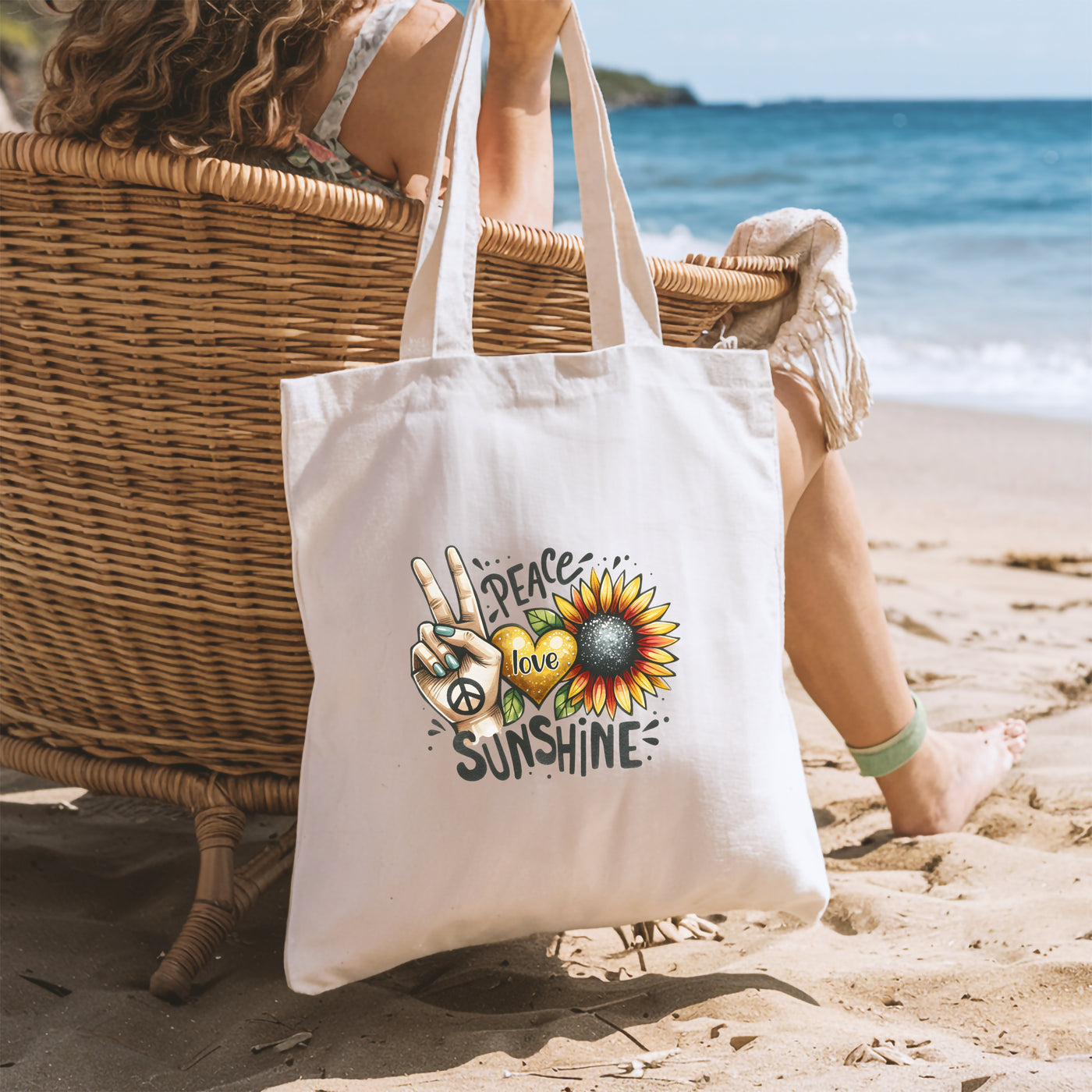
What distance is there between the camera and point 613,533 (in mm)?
1089

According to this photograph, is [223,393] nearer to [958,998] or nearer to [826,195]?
[958,998]

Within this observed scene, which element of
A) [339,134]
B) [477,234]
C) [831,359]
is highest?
[339,134]

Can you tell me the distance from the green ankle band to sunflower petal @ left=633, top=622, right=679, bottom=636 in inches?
27.7

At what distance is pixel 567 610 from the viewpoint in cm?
108

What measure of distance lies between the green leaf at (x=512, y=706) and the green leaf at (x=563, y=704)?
3 centimetres

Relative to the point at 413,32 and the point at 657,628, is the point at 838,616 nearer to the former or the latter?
the point at 657,628

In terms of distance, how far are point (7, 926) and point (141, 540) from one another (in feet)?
1.94

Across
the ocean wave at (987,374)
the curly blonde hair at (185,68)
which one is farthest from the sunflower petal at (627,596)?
the ocean wave at (987,374)

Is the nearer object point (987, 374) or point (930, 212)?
point (987, 374)

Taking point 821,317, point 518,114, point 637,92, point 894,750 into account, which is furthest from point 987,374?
point 637,92

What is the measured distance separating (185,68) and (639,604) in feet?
2.58

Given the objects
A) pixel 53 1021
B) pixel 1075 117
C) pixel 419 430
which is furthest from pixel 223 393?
pixel 1075 117

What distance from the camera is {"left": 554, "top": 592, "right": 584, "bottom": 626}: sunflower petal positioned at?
1080 mm

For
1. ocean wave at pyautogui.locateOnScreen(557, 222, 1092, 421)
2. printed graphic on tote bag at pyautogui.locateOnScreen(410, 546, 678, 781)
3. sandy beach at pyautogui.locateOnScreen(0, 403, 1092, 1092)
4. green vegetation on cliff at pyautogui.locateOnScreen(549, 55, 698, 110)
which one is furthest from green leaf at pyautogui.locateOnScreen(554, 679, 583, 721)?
green vegetation on cliff at pyautogui.locateOnScreen(549, 55, 698, 110)
